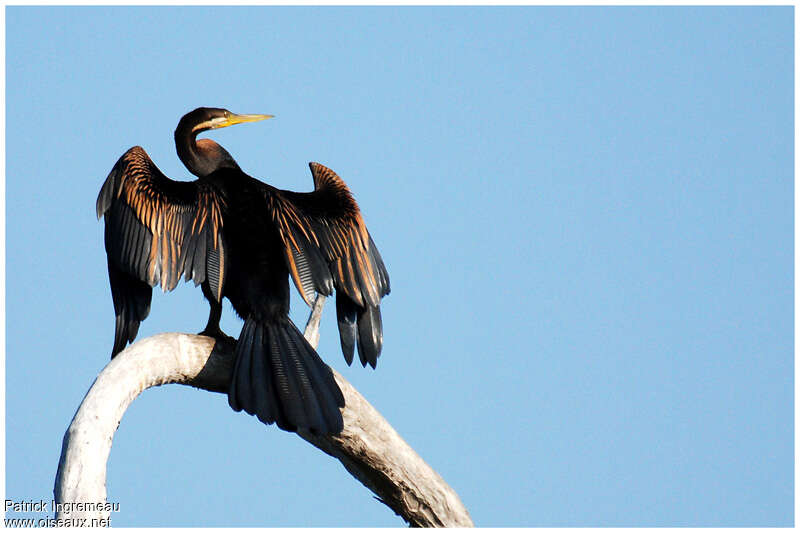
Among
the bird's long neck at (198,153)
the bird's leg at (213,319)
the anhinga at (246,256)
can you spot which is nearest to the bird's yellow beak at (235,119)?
the bird's long neck at (198,153)

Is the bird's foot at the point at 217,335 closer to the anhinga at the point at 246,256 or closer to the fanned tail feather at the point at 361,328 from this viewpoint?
the anhinga at the point at 246,256

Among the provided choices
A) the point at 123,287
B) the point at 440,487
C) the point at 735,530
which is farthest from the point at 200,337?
the point at 735,530

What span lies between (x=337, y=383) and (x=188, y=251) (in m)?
0.94

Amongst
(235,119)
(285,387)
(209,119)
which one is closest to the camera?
(285,387)

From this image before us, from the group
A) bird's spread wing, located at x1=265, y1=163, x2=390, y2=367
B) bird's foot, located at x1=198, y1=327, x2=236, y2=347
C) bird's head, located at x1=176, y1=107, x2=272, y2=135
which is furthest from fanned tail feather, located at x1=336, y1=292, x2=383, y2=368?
bird's head, located at x1=176, y1=107, x2=272, y2=135

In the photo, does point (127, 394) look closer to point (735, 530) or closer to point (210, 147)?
point (210, 147)

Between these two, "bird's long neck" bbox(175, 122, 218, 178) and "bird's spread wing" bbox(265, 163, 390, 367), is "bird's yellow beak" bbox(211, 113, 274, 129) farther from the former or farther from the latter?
"bird's spread wing" bbox(265, 163, 390, 367)

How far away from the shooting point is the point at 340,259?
550 cm

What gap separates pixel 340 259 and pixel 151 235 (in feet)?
2.81

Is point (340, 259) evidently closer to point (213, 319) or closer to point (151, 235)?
point (213, 319)

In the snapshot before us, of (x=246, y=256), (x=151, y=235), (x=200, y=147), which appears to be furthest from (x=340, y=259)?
(x=200, y=147)

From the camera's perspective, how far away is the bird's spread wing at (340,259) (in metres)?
5.31

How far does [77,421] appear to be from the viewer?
387 cm

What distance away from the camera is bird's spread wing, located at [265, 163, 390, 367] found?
209 inches
